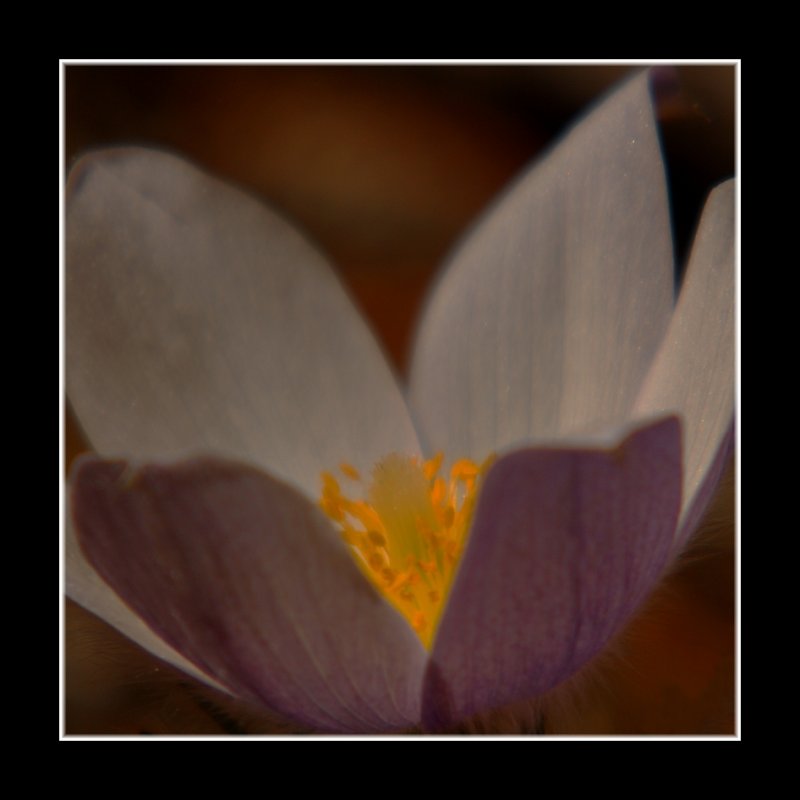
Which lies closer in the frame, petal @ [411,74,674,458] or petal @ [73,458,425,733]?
petal @ [73,458,425,733]

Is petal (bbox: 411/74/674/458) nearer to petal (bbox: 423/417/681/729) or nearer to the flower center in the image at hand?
the flower center

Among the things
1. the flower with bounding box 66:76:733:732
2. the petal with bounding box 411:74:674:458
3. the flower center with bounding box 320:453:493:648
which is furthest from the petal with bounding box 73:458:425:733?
the petal with bounding box 411:74:674:458

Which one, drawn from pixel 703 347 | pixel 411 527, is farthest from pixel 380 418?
pixel 703 347

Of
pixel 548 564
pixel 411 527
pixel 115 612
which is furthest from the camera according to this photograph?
pixel 411 527

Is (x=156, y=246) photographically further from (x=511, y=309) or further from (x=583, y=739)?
(x=583, y=739)

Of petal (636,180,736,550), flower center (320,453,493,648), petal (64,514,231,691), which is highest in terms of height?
petal (636,180,736,550)

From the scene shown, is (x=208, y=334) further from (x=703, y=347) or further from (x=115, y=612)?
(x=703, y=347)
